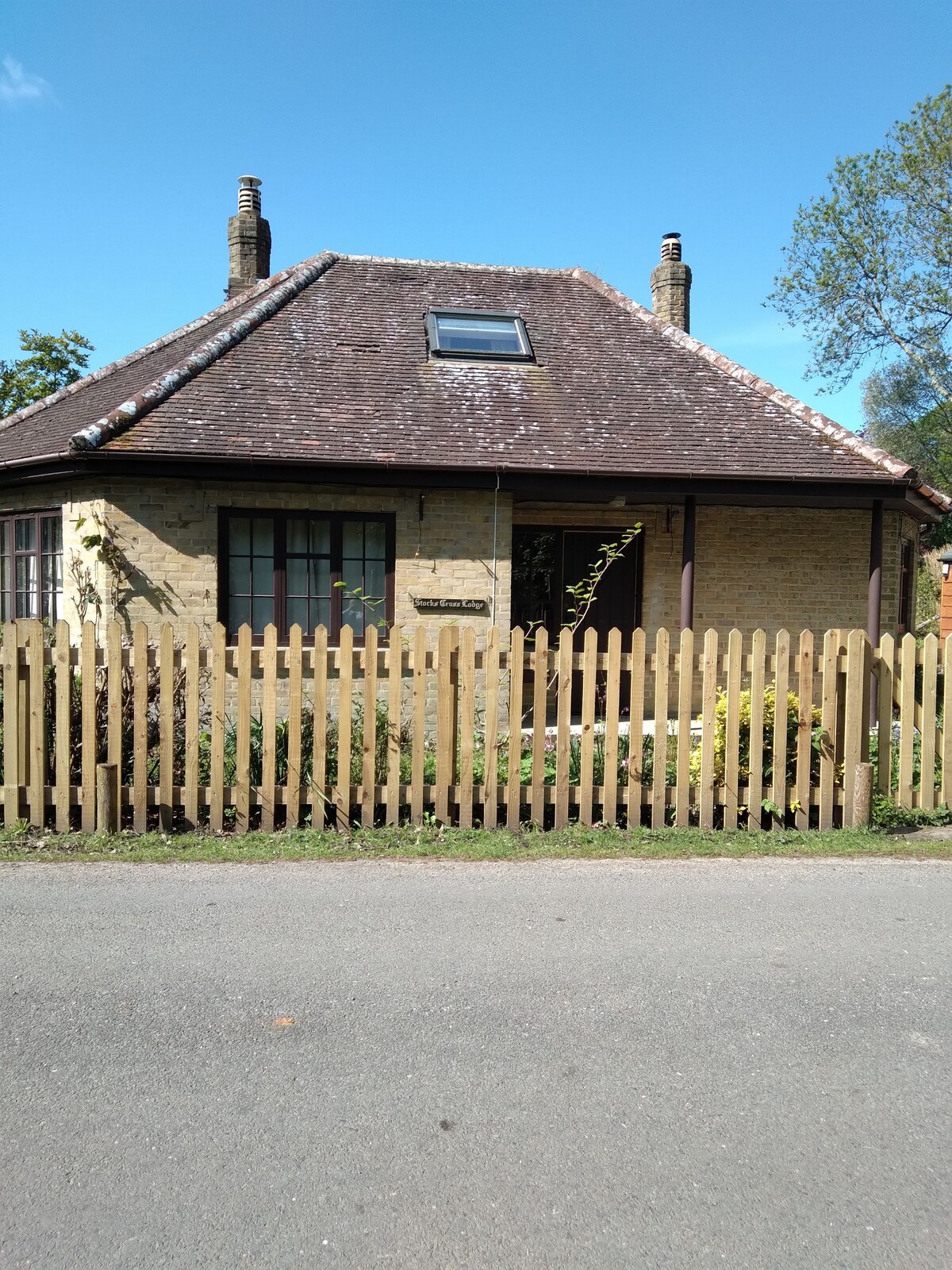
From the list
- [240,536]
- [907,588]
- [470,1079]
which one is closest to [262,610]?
[240,536]

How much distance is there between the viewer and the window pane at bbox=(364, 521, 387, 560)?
430 inches

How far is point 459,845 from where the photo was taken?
18.9 feet

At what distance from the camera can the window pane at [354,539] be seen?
10.9 m

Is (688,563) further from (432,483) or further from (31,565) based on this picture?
(31,565)

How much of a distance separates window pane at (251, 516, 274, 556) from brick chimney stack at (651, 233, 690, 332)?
9.26m

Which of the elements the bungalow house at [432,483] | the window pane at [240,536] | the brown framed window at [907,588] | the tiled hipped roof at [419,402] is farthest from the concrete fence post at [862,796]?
the brown framed window at [907,588]

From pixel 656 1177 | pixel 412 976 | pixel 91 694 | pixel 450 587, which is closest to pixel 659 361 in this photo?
pixel 450 587

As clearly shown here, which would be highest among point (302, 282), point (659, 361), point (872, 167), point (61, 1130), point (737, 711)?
point (872, 167)

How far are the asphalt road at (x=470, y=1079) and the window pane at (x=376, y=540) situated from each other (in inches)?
254

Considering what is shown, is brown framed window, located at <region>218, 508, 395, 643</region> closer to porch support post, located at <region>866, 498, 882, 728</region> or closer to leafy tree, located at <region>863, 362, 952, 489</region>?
porch support post, located at <region>866, 498, 882, 728</region>

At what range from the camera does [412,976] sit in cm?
383

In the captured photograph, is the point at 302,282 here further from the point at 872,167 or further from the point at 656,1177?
the point at 872,167

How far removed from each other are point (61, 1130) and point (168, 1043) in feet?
1.73

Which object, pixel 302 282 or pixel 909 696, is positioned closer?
pixel 909 696
